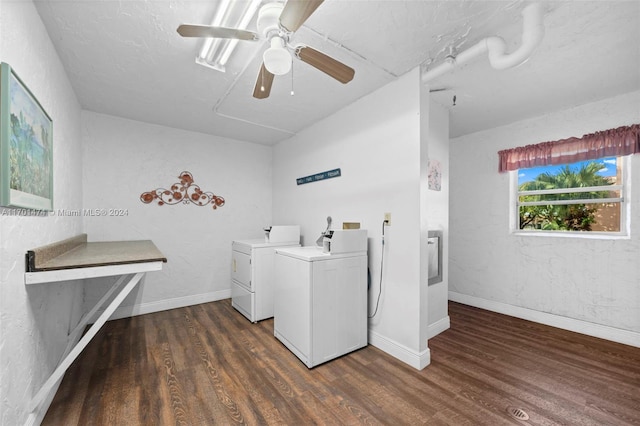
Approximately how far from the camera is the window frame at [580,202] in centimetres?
264

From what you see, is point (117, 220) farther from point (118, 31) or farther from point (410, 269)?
point (410, 269)

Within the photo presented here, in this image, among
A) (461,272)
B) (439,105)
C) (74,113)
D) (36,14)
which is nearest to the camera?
(36,14)

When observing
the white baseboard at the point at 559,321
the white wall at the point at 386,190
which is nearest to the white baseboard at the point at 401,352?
the white wall at the point at 386,190

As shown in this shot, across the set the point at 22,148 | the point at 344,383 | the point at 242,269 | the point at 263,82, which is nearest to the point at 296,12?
the point at 263,82

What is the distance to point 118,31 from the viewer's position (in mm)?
1716

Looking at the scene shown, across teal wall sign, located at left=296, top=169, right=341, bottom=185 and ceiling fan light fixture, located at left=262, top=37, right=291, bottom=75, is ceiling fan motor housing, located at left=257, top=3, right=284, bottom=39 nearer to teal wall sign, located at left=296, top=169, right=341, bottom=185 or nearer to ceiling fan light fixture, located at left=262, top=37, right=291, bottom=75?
ceiling fan light fixture, located at left=262, top=37, right=291, bottom=75

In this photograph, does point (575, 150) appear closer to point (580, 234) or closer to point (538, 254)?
point (580, 234)

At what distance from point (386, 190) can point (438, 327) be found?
5.34 ft

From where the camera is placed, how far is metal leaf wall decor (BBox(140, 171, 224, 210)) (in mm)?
3393

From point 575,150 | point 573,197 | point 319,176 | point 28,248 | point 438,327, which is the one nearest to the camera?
point 28,248

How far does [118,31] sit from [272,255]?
2415 millimetres

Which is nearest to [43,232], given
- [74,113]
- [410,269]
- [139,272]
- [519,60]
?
[139,272]

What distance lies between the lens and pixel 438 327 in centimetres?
276

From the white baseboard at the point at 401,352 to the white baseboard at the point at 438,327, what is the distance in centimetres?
51
